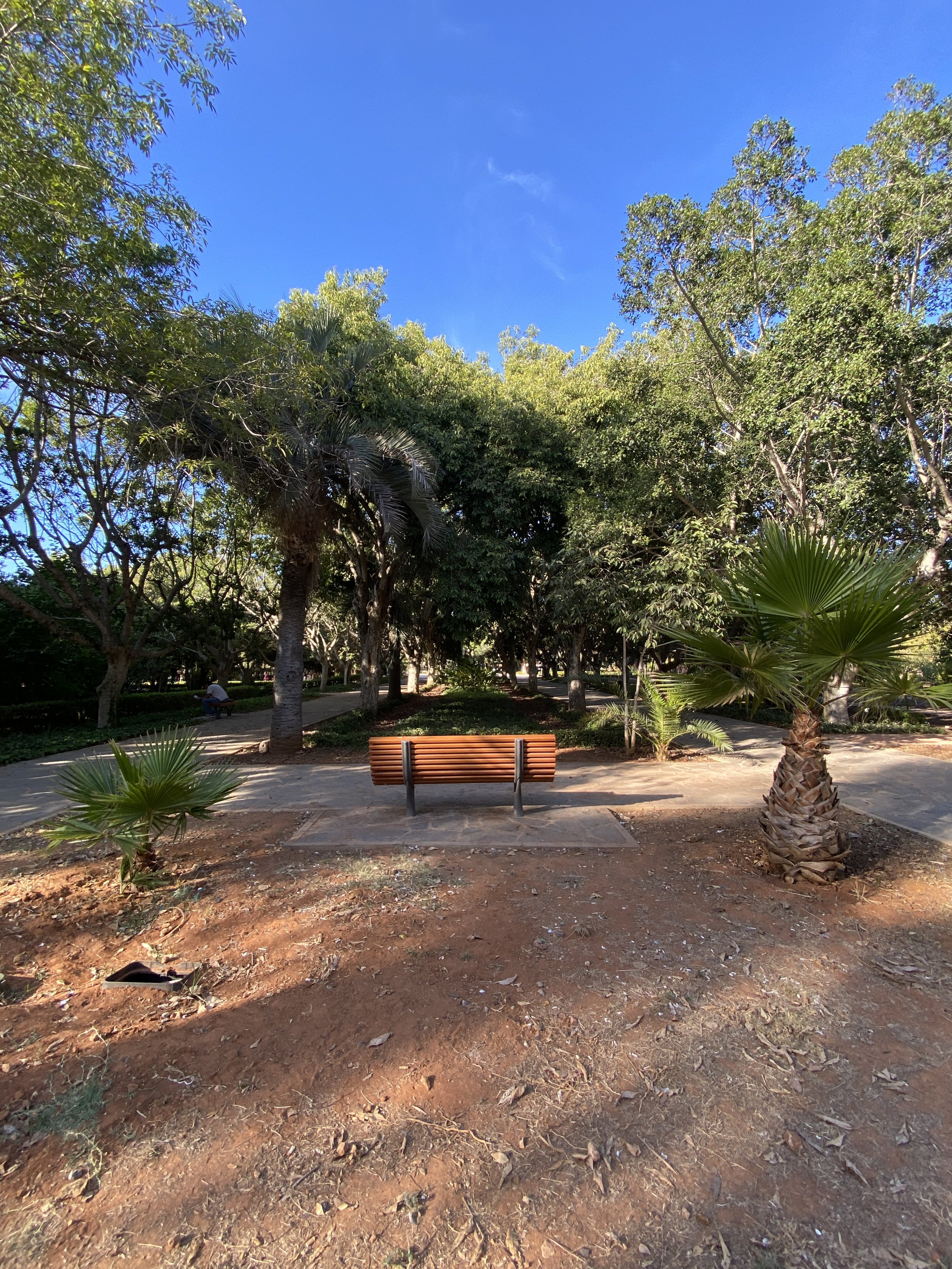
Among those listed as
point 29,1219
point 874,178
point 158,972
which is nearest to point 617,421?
point 874,178

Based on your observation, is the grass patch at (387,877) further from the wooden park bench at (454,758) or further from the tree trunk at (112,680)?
the tree trunk at (112,680)

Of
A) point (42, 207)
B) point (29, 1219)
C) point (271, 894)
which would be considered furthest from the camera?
point (42, 207)

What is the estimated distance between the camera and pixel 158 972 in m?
2.79

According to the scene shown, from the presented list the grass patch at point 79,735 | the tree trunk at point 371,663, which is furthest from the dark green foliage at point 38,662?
the tree trunk at point 371,663

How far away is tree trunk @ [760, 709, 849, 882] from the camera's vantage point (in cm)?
389

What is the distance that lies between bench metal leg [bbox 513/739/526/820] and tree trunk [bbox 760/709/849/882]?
2.07 meters

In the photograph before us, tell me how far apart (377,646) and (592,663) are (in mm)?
10068

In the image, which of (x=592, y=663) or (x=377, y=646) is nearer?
(x=377, y=646)

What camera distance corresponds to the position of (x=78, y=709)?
1411cm

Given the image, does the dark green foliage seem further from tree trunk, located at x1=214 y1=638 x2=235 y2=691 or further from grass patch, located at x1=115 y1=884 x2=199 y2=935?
grass patch, located at x1=115 y1=884 x2=199 y2=935

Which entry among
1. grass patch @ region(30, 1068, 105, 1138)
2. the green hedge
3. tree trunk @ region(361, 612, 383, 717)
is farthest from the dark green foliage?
grass patch @ region(30, 1068, 105, 1138)

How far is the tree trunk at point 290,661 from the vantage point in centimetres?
911

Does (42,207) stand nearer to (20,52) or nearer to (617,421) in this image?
(20,52)

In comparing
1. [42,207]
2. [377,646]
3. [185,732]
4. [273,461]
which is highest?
[42,207]
